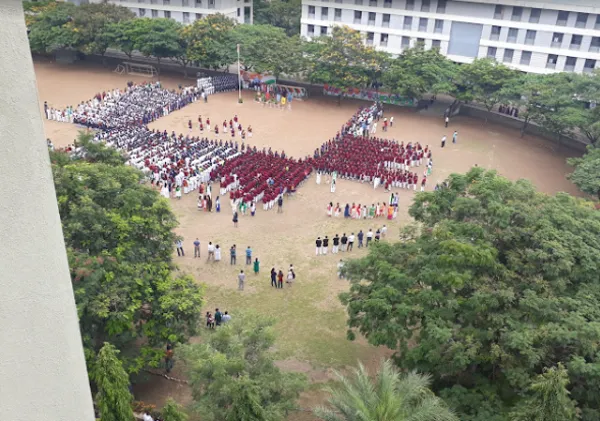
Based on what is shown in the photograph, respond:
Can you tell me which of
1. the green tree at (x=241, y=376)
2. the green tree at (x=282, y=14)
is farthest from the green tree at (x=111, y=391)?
the green tree at (x=282, y=14)

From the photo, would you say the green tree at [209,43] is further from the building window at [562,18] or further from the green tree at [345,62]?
the building window at [562,18]

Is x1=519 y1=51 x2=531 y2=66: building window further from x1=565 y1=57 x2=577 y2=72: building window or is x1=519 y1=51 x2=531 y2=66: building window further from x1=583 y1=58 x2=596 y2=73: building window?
x1=583 y1=58 x2=596 y2=73: building window

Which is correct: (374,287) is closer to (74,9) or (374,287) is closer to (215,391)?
(215,391)

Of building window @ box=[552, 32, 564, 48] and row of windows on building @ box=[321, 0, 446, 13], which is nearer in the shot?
building window @ box=[552, 32, 564, 48]

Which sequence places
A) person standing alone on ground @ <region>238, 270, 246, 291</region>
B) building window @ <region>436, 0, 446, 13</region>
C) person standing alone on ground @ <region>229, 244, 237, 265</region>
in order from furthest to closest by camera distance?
building window @ <region>436, 0, 446, 13</region> → person standing alone on ground @ <region>229, 244, 237, 265</region> → person standing alone on ground @ <region>238, 270, 246, 291</region>

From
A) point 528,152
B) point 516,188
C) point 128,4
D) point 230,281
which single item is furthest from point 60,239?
point 128,4

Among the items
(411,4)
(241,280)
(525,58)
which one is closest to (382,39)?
(411,4)

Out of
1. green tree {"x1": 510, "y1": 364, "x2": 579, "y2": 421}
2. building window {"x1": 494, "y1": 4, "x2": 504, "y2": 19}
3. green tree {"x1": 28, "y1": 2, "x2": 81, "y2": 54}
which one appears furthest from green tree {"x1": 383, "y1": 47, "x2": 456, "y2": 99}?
green tree {"x1": 510, "y1": 364, "x2": 579, "y2": 421}
